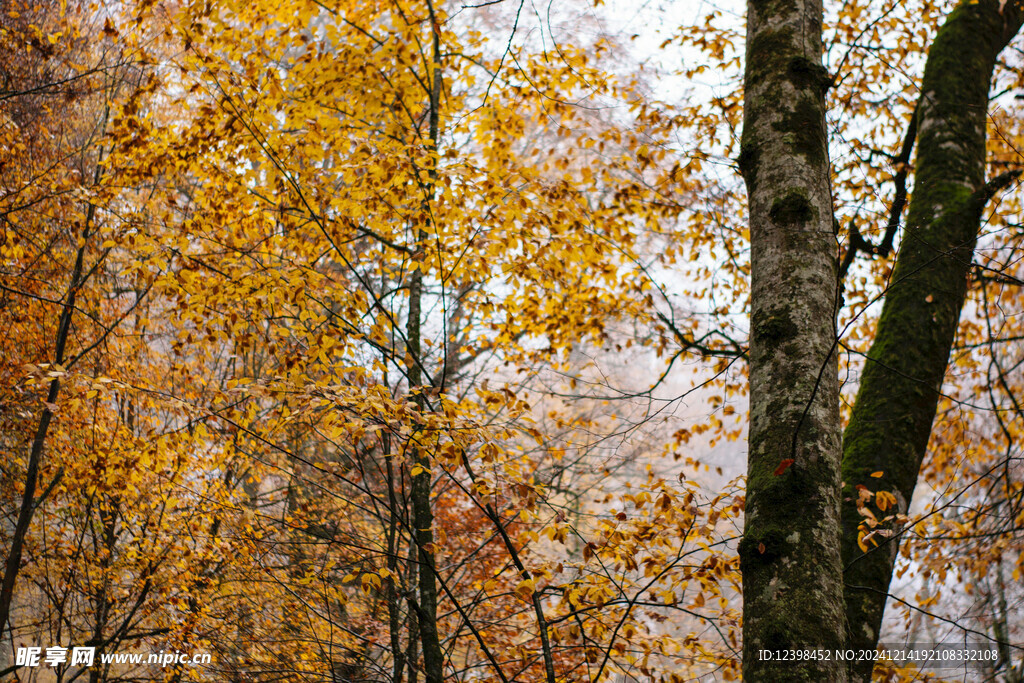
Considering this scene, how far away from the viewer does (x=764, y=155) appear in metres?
2.16

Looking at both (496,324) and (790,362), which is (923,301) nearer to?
(790,362)

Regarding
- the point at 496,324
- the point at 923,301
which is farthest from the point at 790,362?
the point at 496,324

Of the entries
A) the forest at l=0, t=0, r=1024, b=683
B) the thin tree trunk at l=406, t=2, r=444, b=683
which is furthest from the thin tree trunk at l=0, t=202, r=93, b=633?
the thin tree trunk at l=406, t=2, r=444, b=683

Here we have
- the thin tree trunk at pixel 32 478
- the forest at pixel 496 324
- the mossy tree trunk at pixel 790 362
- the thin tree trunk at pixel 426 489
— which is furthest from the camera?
the thin tree trunk at pixel 32 478

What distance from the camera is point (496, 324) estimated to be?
Answer: 17.7 ft

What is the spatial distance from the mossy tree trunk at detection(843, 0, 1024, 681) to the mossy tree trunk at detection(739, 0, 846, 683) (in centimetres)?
41

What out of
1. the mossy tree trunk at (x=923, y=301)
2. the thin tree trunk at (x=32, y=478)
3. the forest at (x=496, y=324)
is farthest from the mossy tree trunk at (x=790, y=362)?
the thin tree trunk at (x=32, y=478)

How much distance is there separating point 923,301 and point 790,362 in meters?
1.31

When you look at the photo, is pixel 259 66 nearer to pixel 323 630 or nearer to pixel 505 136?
pixel 505 136

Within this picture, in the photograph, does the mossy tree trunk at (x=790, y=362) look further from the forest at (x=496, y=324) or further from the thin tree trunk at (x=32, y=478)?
the thin tree trunk at (x=32, y=478)

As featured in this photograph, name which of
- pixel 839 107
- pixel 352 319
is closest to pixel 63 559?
pixel 352 319

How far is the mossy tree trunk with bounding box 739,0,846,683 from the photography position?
1571 mm

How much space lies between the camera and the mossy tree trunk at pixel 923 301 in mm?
2277

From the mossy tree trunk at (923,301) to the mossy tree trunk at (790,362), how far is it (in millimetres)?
411
